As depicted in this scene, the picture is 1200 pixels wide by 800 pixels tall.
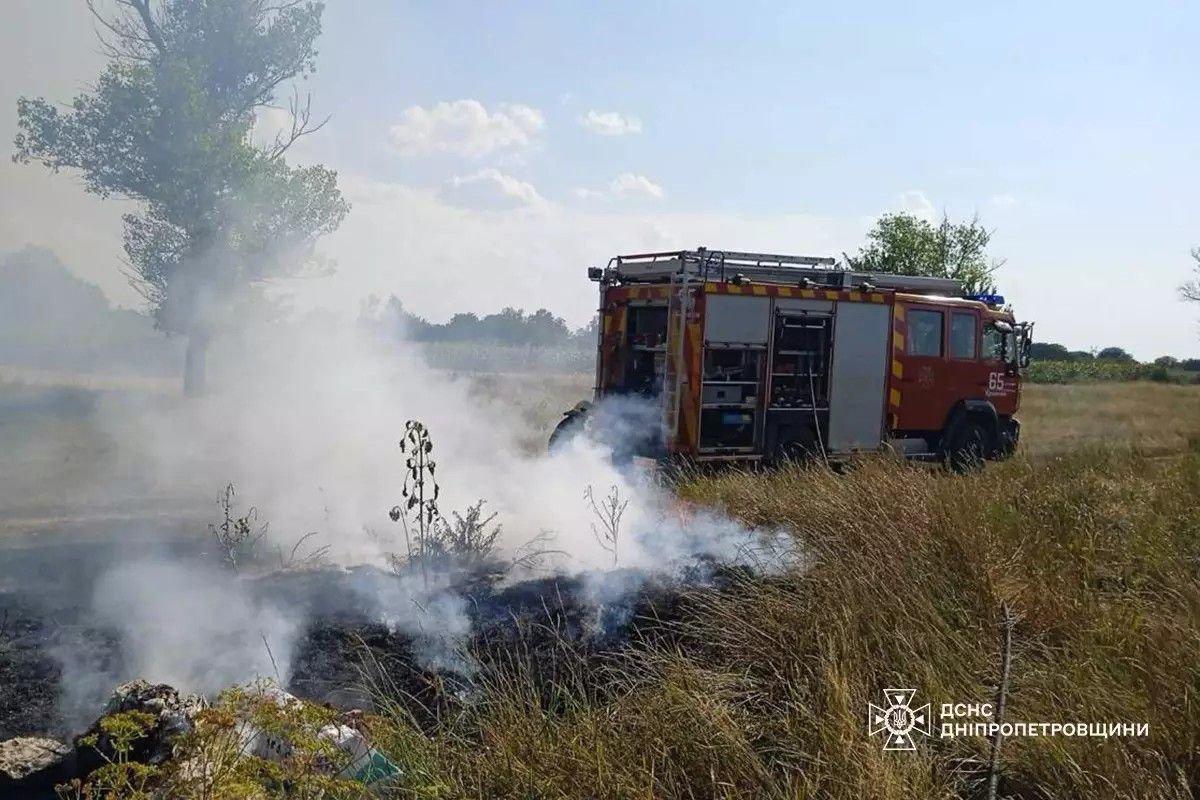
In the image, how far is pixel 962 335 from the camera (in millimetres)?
11820

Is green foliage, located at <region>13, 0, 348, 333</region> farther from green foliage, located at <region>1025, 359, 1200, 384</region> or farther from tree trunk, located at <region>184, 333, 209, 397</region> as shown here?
green foliage, located at <region>1025, 359, 1200, 384</region>

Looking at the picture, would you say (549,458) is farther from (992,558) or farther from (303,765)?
(303,765)

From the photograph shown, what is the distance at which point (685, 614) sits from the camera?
490 centimetres

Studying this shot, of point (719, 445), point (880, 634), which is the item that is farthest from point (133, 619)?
point (719, 445)

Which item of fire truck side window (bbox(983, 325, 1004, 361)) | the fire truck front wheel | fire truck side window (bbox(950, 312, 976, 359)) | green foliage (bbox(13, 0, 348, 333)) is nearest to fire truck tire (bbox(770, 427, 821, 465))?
the fire truck front wheel

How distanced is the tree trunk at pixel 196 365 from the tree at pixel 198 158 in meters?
0.03

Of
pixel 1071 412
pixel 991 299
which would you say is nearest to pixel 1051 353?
pixel 1071 412

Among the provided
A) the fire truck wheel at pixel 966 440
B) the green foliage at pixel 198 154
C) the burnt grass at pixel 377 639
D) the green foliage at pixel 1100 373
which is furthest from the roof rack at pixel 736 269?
the green foliage at pixel 1100 373

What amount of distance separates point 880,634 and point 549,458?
598cm

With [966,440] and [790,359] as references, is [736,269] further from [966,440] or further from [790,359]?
[966,440]

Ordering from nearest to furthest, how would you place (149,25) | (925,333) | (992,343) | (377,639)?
(377,639)
(925,333)
(992,343)
(149,25)

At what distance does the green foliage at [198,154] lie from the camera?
1560 cm

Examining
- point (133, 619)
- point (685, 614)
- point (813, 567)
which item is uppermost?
point (813, 567)

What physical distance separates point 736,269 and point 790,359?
1.20 metres
